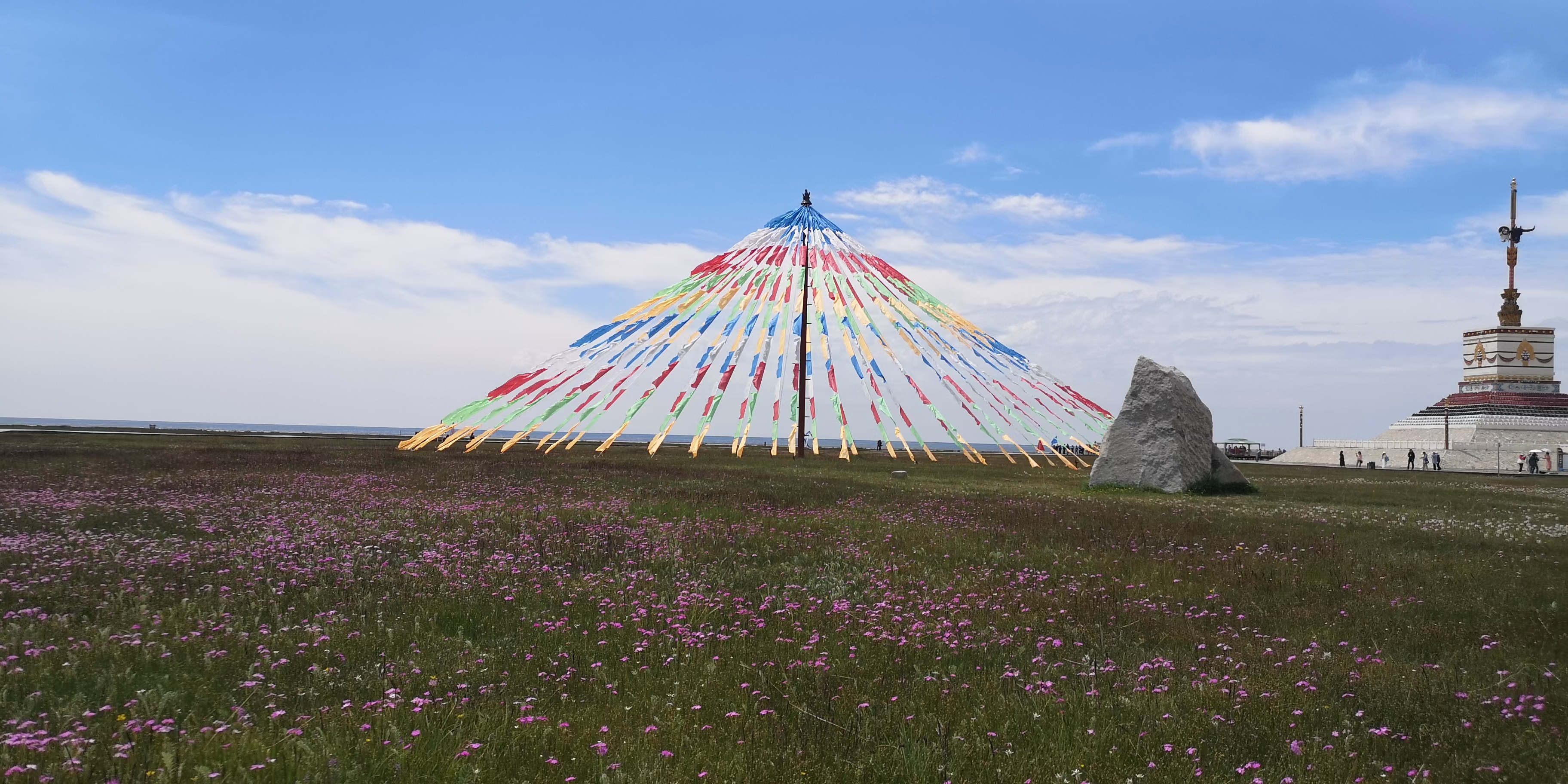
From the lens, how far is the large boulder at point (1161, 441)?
24.4 meters

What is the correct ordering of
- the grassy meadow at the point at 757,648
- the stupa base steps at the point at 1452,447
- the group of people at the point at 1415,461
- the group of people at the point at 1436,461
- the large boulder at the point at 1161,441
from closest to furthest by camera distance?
1. the grassy meadow at the point at 757,648
2. the large boulder at the point at 1161,441
3. the group of people at the point at 1436,461
4. the group of people at the point at 1415,461
5. the stupa base steps at the point at 1452,447

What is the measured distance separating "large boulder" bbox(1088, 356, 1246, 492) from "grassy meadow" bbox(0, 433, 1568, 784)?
30.1 feet

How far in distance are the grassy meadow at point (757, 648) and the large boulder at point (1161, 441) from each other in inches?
361

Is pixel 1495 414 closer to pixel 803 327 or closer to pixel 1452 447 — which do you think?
pixel 1452 447

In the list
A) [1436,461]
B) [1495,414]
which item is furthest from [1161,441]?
[1495,414]

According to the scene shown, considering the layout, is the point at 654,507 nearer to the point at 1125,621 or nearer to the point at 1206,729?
the point at 1125,621

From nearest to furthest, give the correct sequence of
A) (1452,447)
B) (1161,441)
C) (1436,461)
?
(1161,441)
(1436,461)
(1452,447)

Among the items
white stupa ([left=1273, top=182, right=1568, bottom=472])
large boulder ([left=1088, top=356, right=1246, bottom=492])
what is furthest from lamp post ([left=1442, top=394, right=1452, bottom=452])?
large boulder ([left=1088, top=356, right=1246, bottom=492])

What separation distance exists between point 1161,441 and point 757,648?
69.1ft

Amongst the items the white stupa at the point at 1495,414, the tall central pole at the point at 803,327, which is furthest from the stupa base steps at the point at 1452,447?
the tall central pole at the point at 803,327

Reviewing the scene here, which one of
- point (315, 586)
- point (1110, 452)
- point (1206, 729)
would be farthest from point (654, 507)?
point (1110, 452)

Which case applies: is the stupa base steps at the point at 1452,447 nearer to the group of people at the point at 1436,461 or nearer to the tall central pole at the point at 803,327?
the group of people at the point at 1436,461

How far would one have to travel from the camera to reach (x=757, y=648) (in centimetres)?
664

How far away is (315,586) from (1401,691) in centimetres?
921
